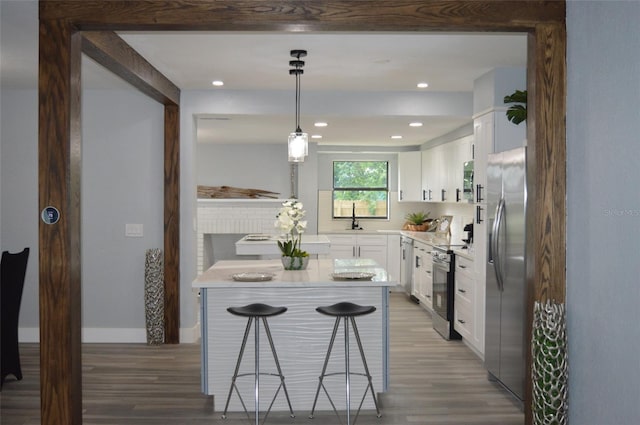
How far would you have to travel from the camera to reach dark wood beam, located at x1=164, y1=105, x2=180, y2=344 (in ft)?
19.4

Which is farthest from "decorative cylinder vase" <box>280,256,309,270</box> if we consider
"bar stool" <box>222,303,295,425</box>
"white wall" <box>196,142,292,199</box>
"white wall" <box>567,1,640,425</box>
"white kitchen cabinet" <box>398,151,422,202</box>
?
"white wall" <box>196,142,292,199</box>

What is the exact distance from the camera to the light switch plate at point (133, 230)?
19.9ft

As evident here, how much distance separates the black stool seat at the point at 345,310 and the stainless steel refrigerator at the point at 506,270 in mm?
1069

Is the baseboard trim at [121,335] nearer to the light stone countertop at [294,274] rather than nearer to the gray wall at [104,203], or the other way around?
the gray wall at [104,203]

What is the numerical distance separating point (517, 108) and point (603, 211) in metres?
2.09

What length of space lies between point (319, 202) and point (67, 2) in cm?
735

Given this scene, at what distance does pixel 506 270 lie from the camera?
4340 mm

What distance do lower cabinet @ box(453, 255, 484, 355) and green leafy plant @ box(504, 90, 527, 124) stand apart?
142 centimetres

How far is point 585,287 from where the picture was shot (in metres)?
2.97

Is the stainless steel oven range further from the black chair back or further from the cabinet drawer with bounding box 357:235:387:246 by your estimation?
the black chair back

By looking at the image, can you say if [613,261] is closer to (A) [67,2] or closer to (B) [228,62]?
(A) [67,2]

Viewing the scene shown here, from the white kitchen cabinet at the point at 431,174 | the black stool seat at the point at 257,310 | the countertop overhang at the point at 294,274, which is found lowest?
the black stool seat at the point at 257,310

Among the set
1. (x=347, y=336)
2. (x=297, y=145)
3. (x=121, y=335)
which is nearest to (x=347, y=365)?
(x=347, y=336)

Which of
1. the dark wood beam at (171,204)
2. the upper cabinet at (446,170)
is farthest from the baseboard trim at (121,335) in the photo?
the upper cabinet at (446,170)
